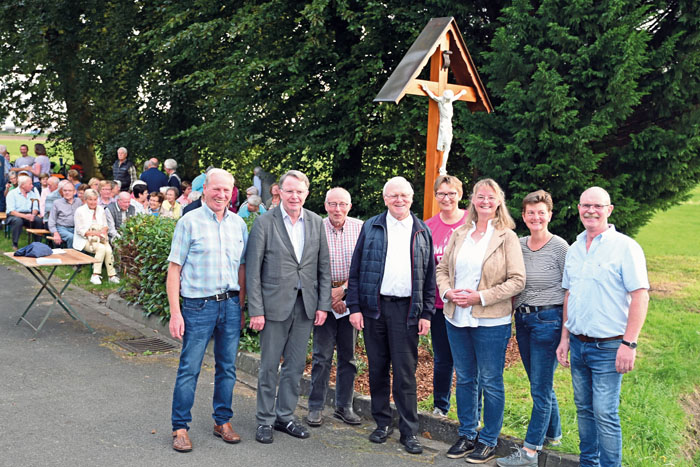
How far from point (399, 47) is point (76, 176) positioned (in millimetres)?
7896

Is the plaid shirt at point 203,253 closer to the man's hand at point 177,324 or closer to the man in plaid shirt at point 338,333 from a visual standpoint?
the man's hand at point 177,324

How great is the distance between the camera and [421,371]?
6.77 m

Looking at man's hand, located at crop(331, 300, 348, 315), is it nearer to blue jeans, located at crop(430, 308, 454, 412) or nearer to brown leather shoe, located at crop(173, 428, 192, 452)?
blue jeans, located at crop(430, 308, 454, 412)

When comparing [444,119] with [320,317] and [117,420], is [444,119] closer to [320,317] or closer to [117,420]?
[320,317]

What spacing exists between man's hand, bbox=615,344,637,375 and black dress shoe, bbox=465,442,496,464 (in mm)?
1273

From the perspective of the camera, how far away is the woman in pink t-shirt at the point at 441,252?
5477 mm

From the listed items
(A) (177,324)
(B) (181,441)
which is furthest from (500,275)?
(B) (181,441)


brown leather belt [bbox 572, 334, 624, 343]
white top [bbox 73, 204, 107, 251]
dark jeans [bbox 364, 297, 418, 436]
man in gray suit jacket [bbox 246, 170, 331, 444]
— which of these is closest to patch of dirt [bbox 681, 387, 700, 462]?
brown leather belt [bbox 572, 334, 624, 343]

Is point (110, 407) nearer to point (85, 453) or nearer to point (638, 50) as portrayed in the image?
point (85, 453)

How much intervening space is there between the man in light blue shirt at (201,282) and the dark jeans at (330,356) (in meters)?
0.82

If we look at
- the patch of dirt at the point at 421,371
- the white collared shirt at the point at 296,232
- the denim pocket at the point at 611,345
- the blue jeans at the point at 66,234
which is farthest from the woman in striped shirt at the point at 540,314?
the blue jeans at the point at 66,234

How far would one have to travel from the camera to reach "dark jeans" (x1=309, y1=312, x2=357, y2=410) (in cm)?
566

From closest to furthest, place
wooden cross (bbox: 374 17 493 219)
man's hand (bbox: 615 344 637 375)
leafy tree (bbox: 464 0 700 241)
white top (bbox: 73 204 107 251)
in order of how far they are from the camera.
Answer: man's hand (bbox: 615 344 637 375), wooden cross (bbox: 374 17 493 219), leafy tree (bbox: 464 0 700 241), white top (bbox: 73 204 107 251)

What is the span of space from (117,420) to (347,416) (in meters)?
1.90
